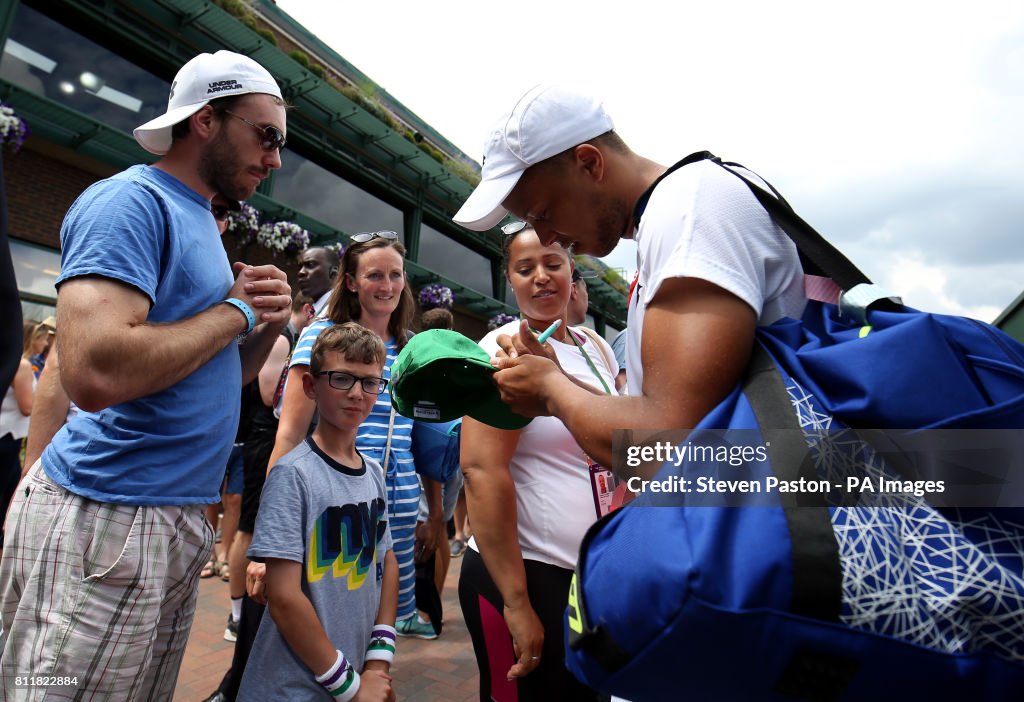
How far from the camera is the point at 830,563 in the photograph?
713 millimetres

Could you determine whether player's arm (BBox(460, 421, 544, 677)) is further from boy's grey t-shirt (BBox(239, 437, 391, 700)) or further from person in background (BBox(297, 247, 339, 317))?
person in background (BBox(297, 247, 339, 317))

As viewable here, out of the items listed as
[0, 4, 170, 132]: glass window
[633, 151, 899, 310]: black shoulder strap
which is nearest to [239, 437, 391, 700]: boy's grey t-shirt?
[633, 151, 899, 310]: black shoulder strap

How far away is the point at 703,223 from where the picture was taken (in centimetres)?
99

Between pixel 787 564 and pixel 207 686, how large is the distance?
11.8 ft

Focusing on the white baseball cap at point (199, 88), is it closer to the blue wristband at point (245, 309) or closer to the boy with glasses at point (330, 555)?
the blue wristband at point (245, 309)

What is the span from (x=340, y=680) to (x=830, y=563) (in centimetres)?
170

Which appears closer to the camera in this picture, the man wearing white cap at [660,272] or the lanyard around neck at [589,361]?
the man wearing white cap at [660,272]

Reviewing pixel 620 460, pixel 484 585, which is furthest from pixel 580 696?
pixel 620 460

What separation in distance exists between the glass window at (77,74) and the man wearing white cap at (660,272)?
1130 centimetres

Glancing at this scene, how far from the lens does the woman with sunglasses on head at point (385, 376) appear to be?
2.50 m

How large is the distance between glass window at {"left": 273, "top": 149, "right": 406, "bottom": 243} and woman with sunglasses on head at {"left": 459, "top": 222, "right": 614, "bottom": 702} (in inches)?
512

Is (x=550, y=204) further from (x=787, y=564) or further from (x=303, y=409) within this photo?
(x=303, y=409)

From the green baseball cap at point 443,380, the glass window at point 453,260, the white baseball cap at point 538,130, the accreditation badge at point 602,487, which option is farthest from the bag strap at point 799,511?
the glass window at point 453,260

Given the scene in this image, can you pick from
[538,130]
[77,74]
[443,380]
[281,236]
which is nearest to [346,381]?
[443,380]
